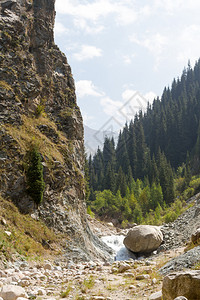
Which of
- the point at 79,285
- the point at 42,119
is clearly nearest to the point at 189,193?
the point at 42,119

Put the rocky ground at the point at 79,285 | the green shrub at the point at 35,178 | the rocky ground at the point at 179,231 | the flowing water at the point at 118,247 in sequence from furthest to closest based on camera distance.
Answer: the flowing water at the point at 118,247 → the rocky ground at the point at 179,231 → the green shrub at the point at 35,178 → the rocky ground at the point at 79,285

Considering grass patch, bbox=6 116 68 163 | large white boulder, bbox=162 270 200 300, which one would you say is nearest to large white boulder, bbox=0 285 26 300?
large white boulder, bbox=162 270 200 300

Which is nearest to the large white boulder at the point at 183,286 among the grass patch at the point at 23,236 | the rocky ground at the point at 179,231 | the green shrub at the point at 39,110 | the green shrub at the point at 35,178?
the grass patch at the point at 23,236

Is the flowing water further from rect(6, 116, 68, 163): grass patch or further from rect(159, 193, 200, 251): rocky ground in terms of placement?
rect(6, 116, 68, 163): grass patch

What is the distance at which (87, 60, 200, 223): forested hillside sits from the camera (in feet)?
215

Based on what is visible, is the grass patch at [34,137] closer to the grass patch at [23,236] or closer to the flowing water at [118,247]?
the grass patch at [23,236]

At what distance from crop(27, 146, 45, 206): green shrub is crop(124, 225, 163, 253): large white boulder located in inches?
476

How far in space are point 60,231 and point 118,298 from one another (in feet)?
40.0

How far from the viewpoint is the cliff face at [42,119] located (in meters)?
18.3

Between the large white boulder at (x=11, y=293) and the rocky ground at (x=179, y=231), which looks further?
the rocky ground at (x=179, y=231)

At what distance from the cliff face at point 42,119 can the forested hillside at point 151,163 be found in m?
37.0

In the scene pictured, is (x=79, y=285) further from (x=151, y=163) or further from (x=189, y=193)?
(x=151, y=163)

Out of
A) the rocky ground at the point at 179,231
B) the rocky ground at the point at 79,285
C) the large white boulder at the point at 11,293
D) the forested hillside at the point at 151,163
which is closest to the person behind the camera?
the large white boulder at the point at 11,293

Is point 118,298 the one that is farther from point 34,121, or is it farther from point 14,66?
point 14,66
